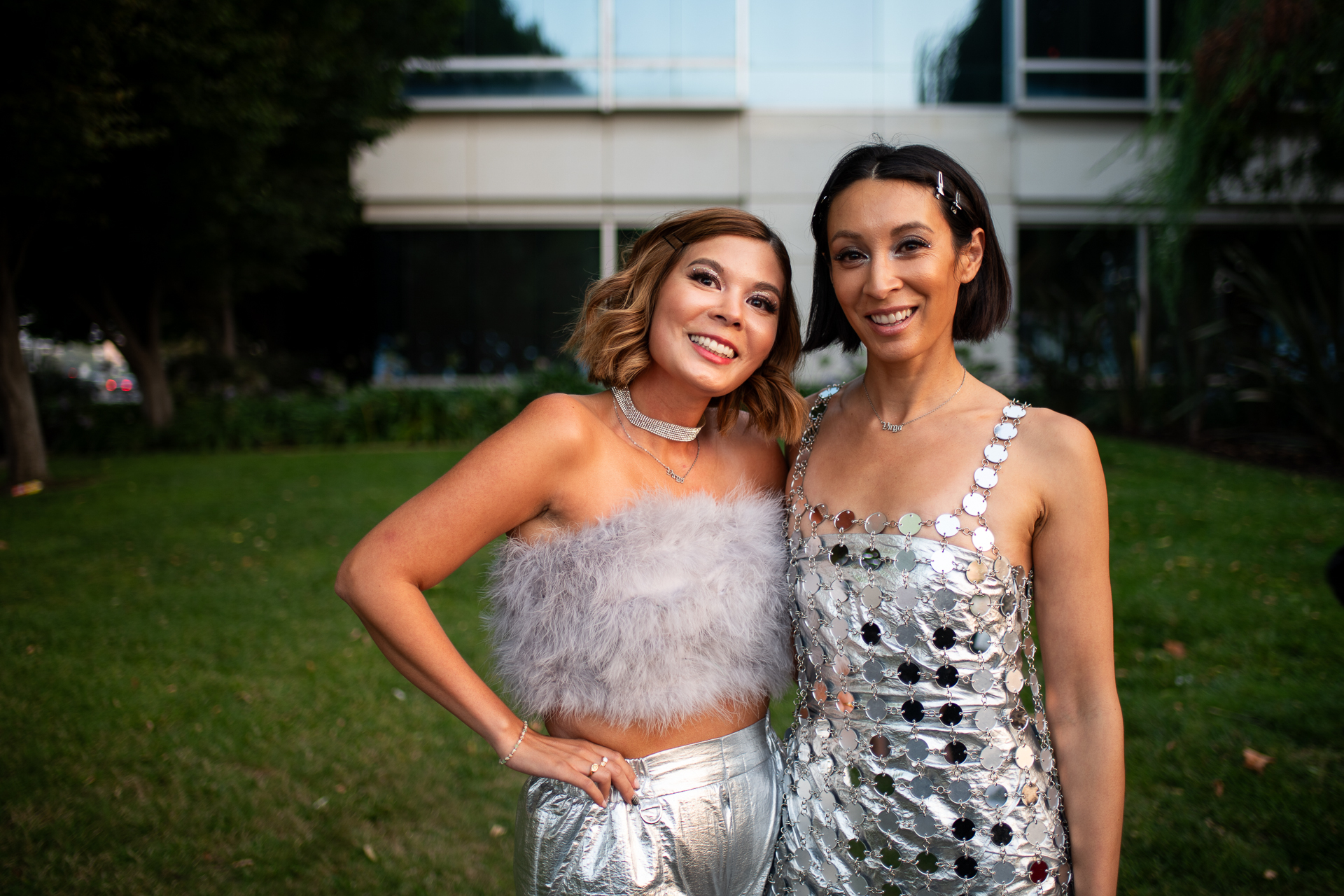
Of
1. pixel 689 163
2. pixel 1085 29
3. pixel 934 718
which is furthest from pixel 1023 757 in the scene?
pixel 1085 29

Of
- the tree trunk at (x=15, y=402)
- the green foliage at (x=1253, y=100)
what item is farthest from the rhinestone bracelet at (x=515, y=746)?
the tree trunk at (x=15, y=402)

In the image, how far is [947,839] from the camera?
1.71 metres

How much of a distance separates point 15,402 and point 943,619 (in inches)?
424

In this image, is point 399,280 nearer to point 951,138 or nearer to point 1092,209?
point 951,138

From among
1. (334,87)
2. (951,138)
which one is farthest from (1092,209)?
(334,87)

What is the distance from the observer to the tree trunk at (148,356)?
478 inches

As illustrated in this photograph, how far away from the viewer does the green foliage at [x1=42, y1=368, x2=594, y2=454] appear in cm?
1227

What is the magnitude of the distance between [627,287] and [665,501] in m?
0.54

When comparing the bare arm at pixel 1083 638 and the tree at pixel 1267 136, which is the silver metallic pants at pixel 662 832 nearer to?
the bare arm at pixel 1083 638

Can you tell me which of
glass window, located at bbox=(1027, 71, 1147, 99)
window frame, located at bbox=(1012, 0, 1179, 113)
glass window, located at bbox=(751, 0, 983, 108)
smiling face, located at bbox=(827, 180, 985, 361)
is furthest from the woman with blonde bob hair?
glass window, located at bbox=(1027, 71, 1147, 99)

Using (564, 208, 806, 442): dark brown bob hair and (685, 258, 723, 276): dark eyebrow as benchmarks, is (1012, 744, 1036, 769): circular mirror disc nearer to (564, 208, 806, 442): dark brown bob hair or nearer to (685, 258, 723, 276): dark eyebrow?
(564, 208, 806, 442): dark brown bob hair

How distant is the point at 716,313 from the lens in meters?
1.92

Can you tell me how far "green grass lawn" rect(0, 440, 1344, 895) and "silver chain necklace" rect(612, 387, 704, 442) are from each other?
7.10 ft

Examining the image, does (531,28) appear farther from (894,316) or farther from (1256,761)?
Result: (894,316)
